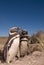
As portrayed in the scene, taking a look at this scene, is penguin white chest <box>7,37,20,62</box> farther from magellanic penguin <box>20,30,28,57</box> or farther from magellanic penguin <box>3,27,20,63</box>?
magellanic penguin <box>20,30,28,57</box>

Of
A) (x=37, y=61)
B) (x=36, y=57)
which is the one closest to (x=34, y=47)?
(x=36, y=57)

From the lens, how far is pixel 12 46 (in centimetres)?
719

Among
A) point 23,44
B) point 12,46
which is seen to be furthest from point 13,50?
point 23,44

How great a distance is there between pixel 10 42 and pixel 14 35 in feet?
1.26

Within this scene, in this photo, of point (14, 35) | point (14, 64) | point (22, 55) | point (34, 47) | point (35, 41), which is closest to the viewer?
point (14, 64)

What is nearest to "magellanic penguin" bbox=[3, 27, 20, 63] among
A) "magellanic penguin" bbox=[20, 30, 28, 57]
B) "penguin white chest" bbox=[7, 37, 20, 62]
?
"penguin white chest" bbox=[7, 37, 20, 62]

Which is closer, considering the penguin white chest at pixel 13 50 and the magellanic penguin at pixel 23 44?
the penguin white chest at pixel 13 50

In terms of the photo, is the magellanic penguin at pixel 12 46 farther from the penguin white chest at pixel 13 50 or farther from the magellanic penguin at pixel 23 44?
the magellanic penguin at pixel 23 44

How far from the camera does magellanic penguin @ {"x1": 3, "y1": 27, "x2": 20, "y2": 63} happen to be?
278 inches

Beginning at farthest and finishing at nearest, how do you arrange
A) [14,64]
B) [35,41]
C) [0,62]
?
[35,41] < [0,62] < [14,64]

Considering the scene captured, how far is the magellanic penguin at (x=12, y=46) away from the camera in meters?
7.05

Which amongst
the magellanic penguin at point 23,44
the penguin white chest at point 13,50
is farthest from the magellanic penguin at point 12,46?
the magellanic penguin at point 23,44

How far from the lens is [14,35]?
739 cm

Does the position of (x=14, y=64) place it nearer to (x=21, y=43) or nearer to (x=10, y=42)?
(x=10, y=42)
